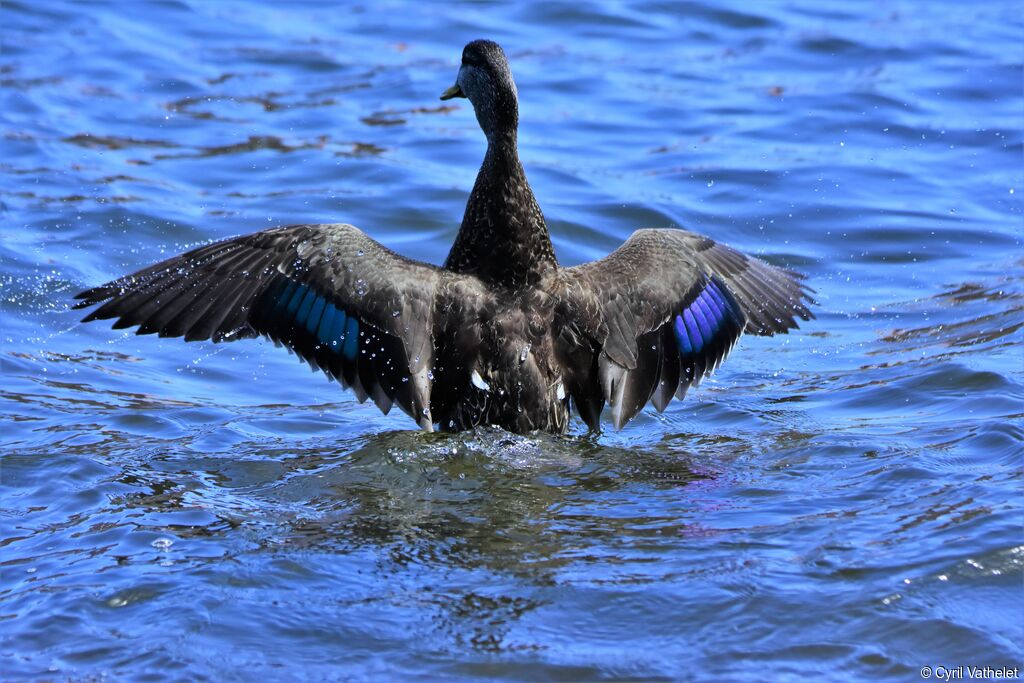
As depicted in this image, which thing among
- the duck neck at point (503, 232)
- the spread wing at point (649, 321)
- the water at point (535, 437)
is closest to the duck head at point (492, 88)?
the duck neck at point (503, 232)

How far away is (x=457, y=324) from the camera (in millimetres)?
5914

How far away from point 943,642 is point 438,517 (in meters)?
1.83

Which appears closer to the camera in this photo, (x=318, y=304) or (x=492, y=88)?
(x=318, y=304)

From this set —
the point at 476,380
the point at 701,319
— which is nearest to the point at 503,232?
the point at 476,380

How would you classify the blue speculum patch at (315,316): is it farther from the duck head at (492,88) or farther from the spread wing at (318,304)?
the duck head at (492,88)

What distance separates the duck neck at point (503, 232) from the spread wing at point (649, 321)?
0.18 m

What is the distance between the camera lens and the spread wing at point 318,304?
5836 millimetres

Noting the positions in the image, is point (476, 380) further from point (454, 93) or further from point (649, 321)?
point (454, 93)

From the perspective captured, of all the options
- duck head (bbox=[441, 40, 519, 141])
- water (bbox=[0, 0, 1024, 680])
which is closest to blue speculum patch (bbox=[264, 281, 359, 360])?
water (bbox=[0, 0, 1024, 680])

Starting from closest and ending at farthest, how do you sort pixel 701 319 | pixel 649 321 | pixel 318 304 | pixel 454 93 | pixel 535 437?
pixel 318 304, pixel 535 437, pixel 649 321, pixel 701 319, pixel 454 93

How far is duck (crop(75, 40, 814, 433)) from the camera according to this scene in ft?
19.2

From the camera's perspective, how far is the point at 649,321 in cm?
614

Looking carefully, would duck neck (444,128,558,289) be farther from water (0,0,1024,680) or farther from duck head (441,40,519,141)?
water (0,0,1024,680)

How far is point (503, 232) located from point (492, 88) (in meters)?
0.72
